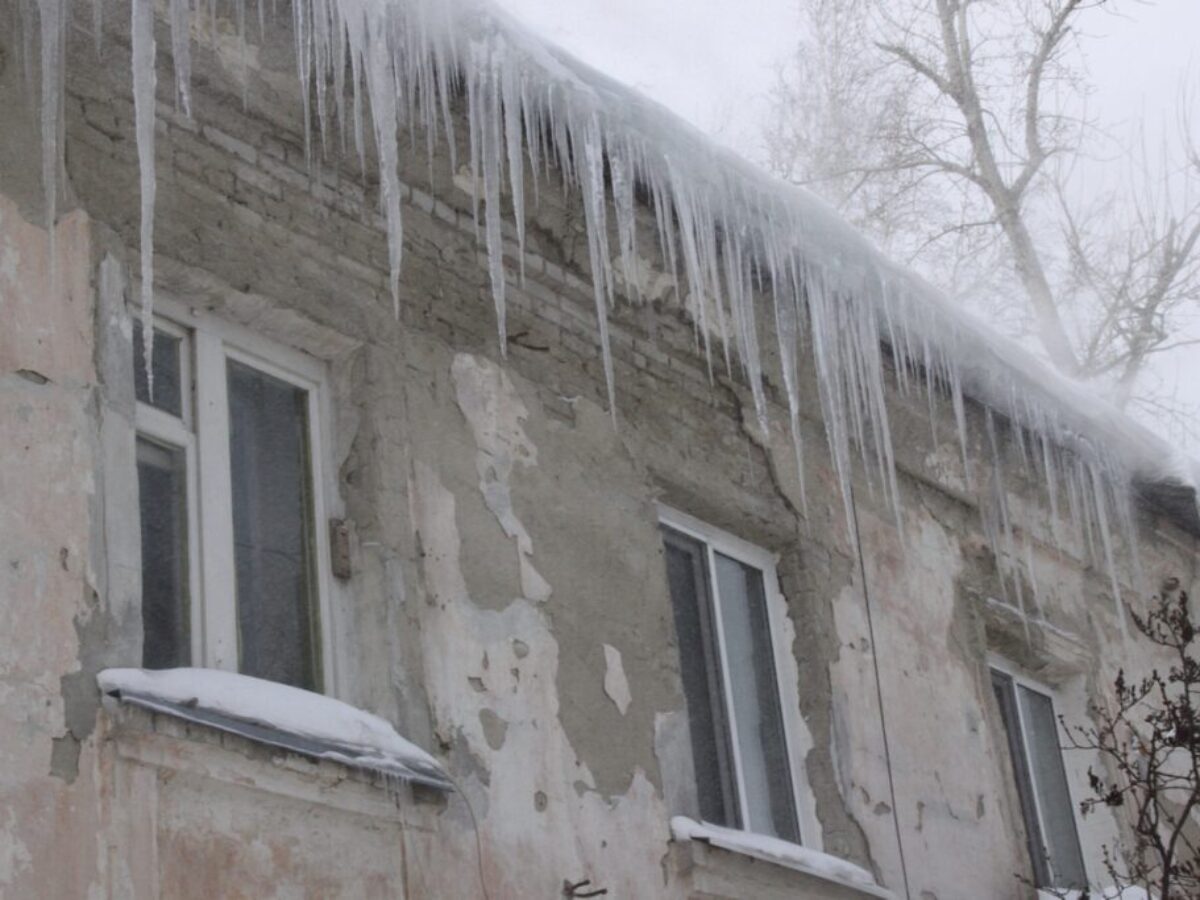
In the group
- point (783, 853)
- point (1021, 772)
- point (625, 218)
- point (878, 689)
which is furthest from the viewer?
point (1021, 772)

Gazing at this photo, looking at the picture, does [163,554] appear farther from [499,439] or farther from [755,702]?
[755,702]

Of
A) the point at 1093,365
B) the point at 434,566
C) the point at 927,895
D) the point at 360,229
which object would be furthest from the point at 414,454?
the point at 1093,365

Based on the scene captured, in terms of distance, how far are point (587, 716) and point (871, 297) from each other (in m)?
2.24

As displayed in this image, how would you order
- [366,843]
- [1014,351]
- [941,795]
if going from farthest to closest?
[1014,351] < [941,795] < [366,843]

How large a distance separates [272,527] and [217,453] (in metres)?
0.24

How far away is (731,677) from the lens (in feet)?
19.4

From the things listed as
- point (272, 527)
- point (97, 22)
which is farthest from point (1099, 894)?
point (97, 22)

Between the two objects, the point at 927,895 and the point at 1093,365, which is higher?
the point at 1093,365

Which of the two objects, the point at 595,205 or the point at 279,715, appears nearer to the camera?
the point at 279,715

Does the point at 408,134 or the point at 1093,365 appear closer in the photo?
→ the point at 408,134

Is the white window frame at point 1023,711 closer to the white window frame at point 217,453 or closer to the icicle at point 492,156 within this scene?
the icicle at point 492,156

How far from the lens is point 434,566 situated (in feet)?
15.9

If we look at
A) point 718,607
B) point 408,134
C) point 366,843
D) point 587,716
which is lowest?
point 366,843

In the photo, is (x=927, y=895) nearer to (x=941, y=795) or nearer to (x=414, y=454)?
(x=941, y=795)
